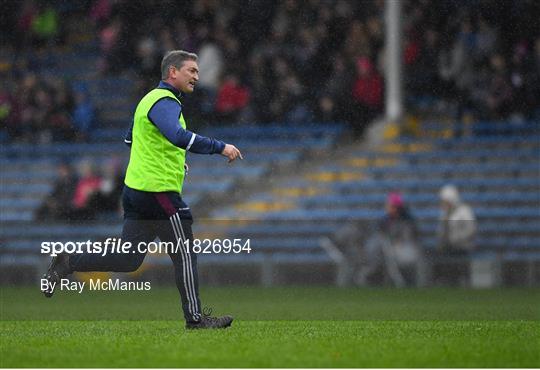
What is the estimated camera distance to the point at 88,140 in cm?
2375

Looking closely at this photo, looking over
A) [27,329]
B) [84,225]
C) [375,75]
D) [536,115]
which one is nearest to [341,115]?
[375,75]

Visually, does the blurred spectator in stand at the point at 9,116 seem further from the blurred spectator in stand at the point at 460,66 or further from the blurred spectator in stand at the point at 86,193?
the blurred spectator in stand at the point at 460,66

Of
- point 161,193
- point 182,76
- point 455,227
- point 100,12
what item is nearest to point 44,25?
point 100,12

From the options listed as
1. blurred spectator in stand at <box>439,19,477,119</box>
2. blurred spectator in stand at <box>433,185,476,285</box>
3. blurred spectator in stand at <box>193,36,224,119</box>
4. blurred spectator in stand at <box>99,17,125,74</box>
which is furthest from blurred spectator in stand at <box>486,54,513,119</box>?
blurred spectator in stand at <box>99,17,125,74</box>

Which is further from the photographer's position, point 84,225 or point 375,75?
point 375,75

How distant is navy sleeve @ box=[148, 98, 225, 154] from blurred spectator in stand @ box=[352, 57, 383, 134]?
40.5ft

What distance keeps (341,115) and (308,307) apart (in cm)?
919

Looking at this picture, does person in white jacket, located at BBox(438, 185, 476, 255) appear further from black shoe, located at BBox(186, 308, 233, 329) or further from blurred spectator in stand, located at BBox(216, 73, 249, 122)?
black shoe, located at BBox(186, 308, 233, 329)

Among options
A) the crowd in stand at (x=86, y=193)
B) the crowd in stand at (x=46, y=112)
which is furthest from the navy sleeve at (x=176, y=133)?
the crowd in stand at (x=46, y=112)

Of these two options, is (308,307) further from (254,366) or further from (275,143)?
(275,143)

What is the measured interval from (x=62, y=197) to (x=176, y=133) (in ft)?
38.7

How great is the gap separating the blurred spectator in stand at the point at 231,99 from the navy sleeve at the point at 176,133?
1287 cm

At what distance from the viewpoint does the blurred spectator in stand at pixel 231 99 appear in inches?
894

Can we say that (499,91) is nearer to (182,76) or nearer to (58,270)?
(182,76)
